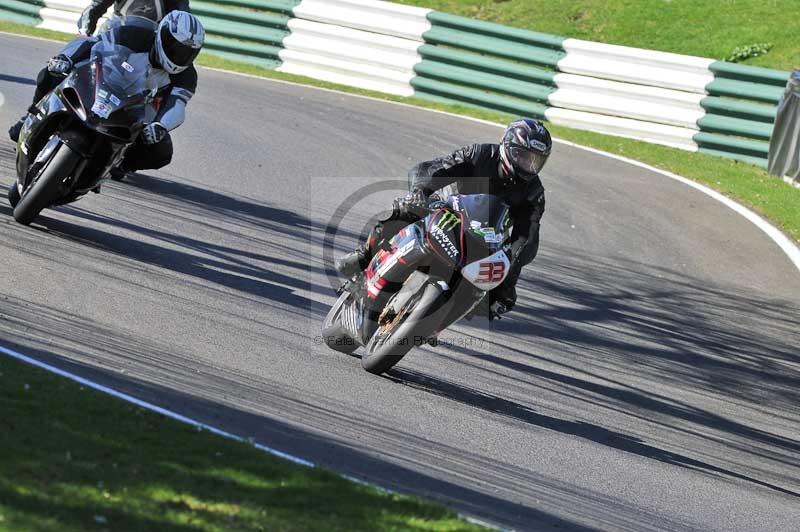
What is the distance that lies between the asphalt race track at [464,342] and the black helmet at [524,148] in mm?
1417

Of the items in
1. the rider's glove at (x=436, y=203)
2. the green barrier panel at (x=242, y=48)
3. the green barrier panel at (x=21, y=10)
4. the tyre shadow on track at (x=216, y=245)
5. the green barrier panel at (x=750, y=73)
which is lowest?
the green barrier panel at (x=21, y=10)

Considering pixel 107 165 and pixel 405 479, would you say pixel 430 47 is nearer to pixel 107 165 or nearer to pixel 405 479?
pixel 107 165

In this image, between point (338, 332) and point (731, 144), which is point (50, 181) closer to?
point (338, 332)

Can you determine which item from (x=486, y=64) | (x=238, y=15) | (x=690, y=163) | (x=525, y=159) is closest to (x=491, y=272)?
(x=525, y=159)

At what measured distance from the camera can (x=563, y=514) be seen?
19.5ft

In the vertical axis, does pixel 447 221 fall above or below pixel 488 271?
above

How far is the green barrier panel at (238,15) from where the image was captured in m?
21.0

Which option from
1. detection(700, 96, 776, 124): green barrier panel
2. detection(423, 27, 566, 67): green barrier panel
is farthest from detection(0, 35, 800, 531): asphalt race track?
detection(423, 27, 566, 67): green barrier panel

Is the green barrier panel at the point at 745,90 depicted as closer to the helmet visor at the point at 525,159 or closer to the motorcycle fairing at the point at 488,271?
the helmet visor at the point at 525,159

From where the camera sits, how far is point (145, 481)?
496 centimetres

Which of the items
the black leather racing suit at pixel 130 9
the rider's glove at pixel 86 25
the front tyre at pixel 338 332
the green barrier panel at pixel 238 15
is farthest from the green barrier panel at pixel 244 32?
the front tyre at pixel 338 332

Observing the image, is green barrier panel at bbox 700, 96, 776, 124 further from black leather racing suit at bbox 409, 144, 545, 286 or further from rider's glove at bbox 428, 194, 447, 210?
rider's glove at bbox 428, 194, 447, 210

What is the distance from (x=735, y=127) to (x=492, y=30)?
4360mm

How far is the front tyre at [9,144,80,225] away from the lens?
8.72 m
